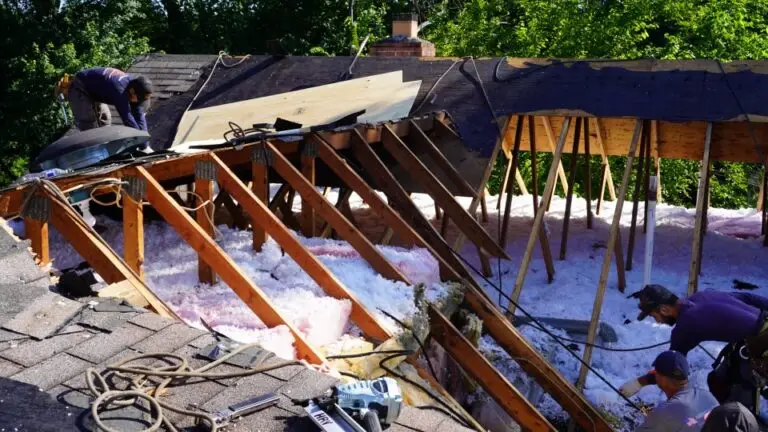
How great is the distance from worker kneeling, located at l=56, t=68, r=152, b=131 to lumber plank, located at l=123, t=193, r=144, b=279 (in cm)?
246

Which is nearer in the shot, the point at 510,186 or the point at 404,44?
the point at 510,186

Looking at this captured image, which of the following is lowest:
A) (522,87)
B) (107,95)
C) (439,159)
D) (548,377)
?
(548,377)

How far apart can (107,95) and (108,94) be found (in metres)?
0.02

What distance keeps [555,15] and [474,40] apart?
6.61 feet

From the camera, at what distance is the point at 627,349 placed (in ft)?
24.0

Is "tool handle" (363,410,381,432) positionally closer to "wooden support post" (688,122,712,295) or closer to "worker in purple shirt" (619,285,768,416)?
"worker in purple shirt" (619,285,768,416)

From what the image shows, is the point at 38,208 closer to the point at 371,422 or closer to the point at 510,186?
the point at 371,422

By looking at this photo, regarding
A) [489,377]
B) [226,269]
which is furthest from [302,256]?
[489,377]

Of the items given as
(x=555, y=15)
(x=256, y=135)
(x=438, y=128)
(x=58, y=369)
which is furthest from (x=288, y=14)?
(x=58, y=369)

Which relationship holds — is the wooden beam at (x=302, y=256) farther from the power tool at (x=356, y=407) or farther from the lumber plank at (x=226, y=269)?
the power tool at (x=356, y=407)

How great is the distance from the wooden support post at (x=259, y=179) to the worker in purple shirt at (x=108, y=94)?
159cm

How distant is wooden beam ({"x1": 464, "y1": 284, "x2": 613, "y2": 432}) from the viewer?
514 cm

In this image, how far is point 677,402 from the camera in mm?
4473

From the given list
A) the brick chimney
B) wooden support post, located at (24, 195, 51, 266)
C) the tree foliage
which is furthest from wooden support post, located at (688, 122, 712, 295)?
the tree foliage
